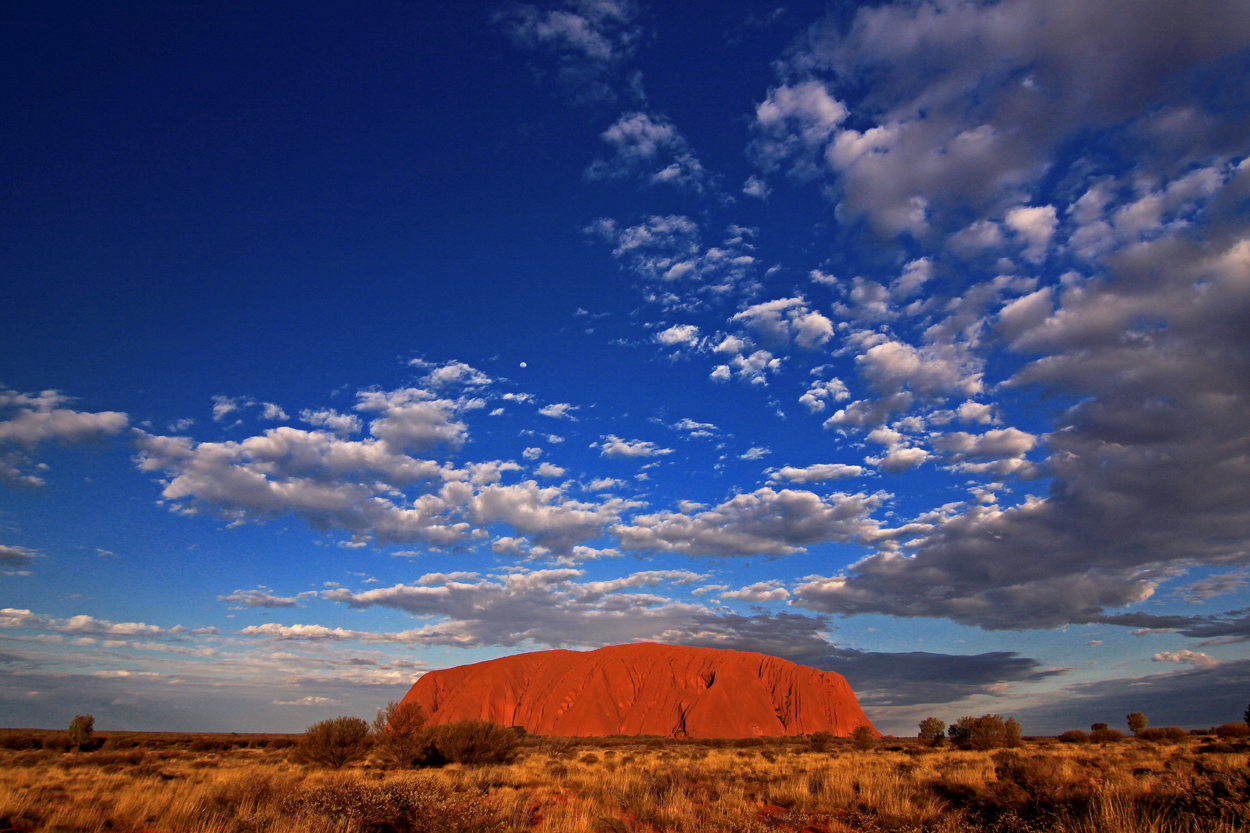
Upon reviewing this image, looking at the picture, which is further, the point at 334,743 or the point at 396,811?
the point at 334,743

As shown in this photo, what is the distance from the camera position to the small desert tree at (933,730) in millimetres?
40403

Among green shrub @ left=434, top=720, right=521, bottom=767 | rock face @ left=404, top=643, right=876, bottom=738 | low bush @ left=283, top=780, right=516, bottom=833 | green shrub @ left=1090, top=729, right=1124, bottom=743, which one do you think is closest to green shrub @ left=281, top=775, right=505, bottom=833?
low bush @ left=283, top=780, right=516, bottom=833

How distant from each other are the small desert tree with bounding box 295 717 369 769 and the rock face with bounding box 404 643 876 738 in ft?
219

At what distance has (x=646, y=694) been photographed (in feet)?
296

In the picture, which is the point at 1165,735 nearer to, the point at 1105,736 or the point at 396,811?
the point at 1105,736

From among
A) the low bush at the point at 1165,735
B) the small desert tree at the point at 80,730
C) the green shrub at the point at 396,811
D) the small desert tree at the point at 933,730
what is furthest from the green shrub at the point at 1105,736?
the small desert tree at the point at 80,730

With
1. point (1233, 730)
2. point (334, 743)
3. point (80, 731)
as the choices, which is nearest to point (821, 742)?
point (1233, 730)

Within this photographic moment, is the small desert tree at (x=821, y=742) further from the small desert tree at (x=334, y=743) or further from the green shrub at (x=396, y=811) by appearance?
the green shrub at (x=396, y=811)

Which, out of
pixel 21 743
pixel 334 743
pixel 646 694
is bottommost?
pixel 646 694

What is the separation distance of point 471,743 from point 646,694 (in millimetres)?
76865

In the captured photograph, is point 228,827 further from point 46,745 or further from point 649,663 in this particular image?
point 649,663

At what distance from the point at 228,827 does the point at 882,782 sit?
12490 mm

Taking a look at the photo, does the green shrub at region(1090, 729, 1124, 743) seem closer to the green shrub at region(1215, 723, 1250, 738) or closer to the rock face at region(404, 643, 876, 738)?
the green shrub at region(1215, 723, 1250, 738)

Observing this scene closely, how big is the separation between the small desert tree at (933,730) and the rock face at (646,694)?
1734 inches
